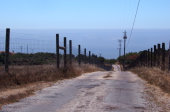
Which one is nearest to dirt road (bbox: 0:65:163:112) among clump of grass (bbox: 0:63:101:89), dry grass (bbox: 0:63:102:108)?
dry grass (bbox: 0:63:102:108)

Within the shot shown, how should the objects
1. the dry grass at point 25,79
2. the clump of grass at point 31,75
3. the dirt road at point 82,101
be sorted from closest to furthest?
the dirt road at point 82,101
the dry grass at point 25,79
the clump of grass at point 31,75

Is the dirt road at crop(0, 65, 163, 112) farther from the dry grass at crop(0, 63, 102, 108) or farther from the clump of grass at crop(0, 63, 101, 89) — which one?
the clump of grass at crop(0, 63, 101, 89)

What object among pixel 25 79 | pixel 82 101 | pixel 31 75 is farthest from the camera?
pixel 31 75

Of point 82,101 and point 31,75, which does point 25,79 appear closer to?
point 31,75

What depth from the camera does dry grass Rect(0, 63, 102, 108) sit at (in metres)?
10.8

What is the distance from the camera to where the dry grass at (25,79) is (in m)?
10.8

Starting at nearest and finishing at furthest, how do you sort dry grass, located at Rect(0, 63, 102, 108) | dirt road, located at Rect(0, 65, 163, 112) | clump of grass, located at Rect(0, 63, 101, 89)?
dirt road, located at Rect(0, 65, 163, 112) < dry grass, located at Rect(0, 63, 102, 108) < clump of grass, located at Rect(0, 63, 101, 89)

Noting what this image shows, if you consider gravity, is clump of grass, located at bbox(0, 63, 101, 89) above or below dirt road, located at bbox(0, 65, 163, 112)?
above

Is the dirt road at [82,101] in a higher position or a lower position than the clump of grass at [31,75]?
lower

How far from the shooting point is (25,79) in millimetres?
14195

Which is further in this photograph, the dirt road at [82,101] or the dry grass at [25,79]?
the dry grass at [25,79]

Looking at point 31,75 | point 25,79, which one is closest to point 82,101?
point 25,79

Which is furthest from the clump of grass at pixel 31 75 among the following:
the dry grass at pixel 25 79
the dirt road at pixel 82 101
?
the dirt road at pixel 82 101

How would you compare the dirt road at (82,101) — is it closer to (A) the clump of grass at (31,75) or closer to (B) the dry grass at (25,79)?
(B) the dry grass at (25,79)
